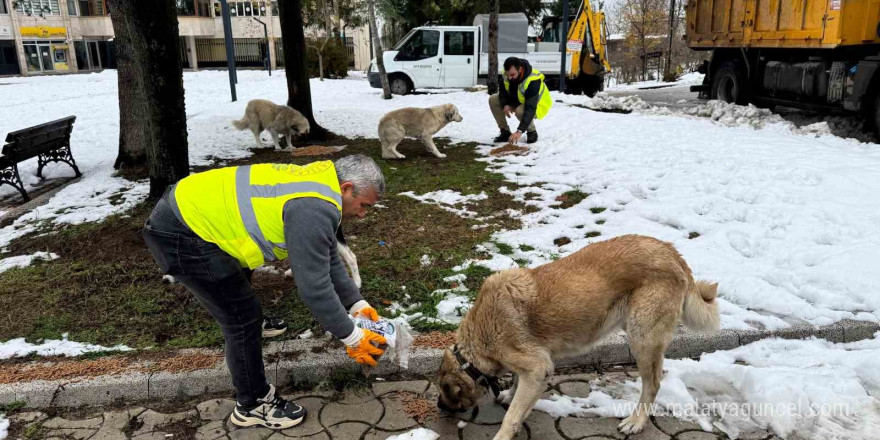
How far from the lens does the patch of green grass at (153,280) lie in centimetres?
398

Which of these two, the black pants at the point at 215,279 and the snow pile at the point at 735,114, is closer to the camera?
the black pants at the point at 215,279

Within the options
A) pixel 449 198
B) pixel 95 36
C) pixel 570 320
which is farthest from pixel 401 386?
pixel 95 36

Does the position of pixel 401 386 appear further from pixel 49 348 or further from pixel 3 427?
pixel 49 348

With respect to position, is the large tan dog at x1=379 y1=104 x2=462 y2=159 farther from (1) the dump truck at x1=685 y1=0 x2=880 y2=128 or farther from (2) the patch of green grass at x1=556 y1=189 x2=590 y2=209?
(1) the dump truck at x1=685 y1=0 x2=880 y2=128

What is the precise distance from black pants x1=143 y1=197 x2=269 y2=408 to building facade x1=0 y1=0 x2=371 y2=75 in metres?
41.3

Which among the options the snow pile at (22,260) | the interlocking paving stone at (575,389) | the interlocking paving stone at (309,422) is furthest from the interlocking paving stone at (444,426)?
the snow pile at (22,260)

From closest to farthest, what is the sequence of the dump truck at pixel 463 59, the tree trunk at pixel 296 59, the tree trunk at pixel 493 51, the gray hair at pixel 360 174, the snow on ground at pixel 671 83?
the gray hair at pixel 360 174
the tree trunk at pixel 296 59
the tree trunk at pixel 493 51
the dump truck at pixel 463 59
the snow on ground at pixel 671 83

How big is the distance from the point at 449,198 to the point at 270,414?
442 centimetres

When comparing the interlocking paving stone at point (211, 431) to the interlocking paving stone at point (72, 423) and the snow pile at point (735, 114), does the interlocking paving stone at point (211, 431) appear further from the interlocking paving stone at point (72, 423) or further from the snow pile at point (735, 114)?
the snow pile at point (735, 114)

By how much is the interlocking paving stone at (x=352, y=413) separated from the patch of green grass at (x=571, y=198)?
13.1 ft

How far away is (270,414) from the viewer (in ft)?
10.1

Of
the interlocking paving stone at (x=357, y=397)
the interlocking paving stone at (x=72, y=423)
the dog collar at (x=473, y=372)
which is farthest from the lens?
the interlocking paving stone at (x=357, y=397)

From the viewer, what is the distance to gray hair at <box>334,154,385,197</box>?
2668mm

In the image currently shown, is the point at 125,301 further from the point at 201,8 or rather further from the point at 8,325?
the point at 201,8
